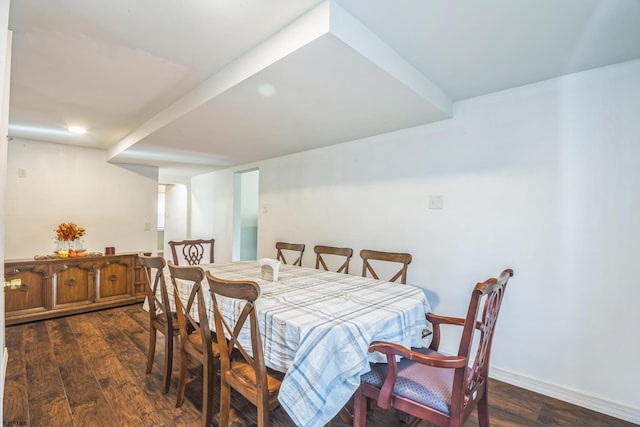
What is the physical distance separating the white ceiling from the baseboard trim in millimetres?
2049

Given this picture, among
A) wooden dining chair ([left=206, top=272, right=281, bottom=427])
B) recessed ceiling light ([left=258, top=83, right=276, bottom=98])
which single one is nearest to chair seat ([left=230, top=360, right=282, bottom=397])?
wooden dining chair ([left=206, top=272, right=281, bottom=427])

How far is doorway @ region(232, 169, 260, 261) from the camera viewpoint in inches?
202

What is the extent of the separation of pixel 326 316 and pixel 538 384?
5.86ft

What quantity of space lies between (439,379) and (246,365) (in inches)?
36.5

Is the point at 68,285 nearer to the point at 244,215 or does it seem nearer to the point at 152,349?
the point at 152,349

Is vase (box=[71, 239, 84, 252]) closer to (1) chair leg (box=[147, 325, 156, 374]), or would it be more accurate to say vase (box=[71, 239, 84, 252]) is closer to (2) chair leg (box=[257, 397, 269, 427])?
(1) chair leg (box=[147, 325, 156, 374])

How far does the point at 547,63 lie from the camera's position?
1.89 meters

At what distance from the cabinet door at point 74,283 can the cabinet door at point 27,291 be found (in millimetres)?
103

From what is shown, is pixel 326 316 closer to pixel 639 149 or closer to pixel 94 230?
pixel 639 149

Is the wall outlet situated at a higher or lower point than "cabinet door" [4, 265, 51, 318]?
higher

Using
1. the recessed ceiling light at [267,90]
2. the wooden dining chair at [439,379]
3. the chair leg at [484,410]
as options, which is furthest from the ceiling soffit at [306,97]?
the chair leg at [484,410]

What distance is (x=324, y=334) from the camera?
1247 millimetres

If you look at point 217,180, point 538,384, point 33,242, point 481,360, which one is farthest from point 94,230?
point 538,384

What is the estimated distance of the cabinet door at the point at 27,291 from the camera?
326 centimetres
